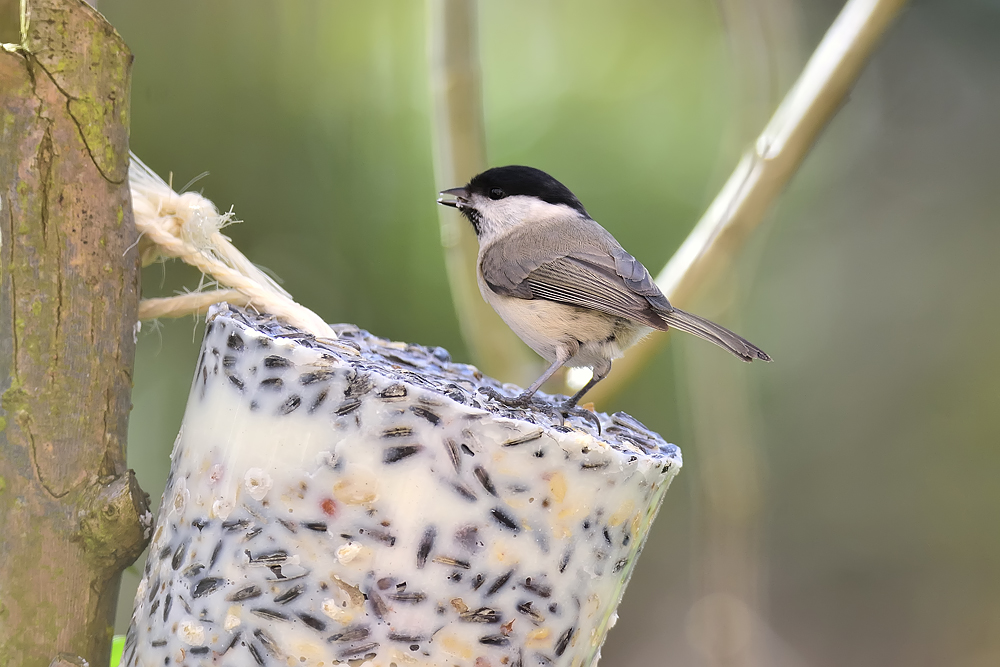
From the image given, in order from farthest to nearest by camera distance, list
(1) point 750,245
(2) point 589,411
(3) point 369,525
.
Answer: (1) point 750,245 → (2) point 589,411 → (3) point 369,525

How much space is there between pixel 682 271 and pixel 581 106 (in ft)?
2.63

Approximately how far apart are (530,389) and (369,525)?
283 mm

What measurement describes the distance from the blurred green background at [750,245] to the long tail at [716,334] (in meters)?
0.63

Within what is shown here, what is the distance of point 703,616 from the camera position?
1076 millimetres

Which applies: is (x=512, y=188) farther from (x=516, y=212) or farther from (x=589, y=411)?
(x=589, y=411)

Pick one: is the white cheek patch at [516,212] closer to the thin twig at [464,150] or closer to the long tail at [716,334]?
the thin twig at [464,150]

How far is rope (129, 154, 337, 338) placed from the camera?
21.5 inches

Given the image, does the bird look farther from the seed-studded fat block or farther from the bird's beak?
the seed-studded fat block

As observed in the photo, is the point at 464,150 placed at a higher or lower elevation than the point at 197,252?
higher

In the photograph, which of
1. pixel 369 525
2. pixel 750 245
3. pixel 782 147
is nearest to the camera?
pixel 369 525

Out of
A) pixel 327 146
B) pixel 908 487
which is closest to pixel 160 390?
pixel 327 146

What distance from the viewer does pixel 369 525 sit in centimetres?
45

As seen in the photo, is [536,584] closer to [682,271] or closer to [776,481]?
[682,271]

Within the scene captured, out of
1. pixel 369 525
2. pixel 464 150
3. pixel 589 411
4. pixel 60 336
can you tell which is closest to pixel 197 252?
pixel 60 336
